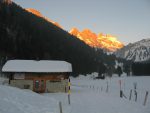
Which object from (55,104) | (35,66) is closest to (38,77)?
(35,66)

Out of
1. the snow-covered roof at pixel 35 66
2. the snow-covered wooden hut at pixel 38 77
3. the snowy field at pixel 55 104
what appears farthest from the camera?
the snow-covered roof at pixel 35 66

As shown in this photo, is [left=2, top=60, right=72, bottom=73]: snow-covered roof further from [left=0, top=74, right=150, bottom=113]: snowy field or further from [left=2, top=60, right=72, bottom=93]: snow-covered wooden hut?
[left=0, top=74, right=150, bottom=113]: snowy field

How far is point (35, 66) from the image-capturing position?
39344 mm

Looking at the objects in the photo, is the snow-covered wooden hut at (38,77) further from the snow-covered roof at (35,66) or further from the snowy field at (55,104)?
the snowy field at (55,104)

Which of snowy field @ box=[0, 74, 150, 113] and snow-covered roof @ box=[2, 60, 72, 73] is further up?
snow-covered roof @ box=[2, 60, 72, 73]

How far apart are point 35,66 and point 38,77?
7.55 ft

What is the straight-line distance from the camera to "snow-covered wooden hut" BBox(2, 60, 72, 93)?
1471 inches

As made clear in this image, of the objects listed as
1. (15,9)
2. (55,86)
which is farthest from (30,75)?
(15,9)

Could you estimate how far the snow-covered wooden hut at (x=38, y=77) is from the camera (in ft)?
123

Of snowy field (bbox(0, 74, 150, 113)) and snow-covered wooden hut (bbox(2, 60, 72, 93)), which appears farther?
snow-covered wooden hut (bbox(2, 60, 72, 93))

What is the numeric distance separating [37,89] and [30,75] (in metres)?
2.73

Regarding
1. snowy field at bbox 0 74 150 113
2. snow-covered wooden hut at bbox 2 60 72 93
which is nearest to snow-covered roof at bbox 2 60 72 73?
snow-covered wooden hut at bbox 2 60 72 93

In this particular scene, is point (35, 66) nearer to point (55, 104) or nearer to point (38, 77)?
point (38, 77)

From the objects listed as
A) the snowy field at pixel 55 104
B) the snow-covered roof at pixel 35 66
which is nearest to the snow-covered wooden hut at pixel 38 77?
the snow-covered roof at pixel 35 66
